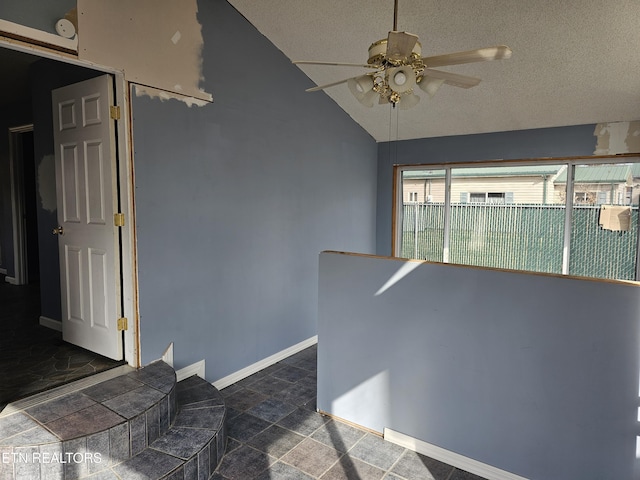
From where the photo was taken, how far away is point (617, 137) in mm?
4215

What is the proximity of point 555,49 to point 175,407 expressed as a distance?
3906mm

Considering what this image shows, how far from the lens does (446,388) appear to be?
8.33 feet

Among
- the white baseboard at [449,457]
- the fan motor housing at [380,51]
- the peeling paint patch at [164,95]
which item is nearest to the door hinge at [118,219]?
the peeling paint patch at [164,95]

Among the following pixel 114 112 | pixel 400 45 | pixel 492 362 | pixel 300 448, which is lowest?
pixel 300 448

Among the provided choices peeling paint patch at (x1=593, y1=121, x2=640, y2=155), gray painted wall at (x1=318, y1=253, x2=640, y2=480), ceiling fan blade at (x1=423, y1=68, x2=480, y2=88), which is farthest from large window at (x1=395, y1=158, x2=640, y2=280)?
gray painted wall at (x1=318, y1=253, x2=640, y2=480)

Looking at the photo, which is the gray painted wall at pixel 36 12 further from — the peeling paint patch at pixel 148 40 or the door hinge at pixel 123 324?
the door hinge at pixel 123 324

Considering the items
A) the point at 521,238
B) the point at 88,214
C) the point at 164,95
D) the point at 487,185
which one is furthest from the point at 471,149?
the point at 88,214

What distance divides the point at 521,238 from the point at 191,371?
3966 mm

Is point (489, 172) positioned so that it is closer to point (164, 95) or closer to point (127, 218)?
point (164, 95)

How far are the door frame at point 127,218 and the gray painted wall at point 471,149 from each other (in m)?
3.66

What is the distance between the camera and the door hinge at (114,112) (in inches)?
108

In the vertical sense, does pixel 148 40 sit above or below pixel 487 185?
above

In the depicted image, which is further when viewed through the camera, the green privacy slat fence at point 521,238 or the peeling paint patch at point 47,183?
the green privacy slat fence at point 521,238

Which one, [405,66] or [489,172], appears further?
[489,172]
